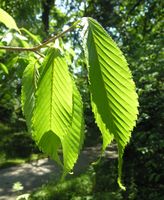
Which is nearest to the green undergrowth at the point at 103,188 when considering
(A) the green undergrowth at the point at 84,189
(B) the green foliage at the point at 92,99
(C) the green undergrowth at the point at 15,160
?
(A) the green undergrowth at the point at 84,189

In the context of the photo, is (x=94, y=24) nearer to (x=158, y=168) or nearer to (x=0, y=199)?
(x=158, y=168)

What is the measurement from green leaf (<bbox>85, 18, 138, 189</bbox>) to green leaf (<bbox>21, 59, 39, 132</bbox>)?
181 mm

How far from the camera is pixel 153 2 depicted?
13.1 meters

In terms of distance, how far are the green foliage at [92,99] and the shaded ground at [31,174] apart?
22.7ft

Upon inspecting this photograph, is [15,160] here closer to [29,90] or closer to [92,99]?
[29,90]

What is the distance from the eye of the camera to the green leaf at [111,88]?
490 millimetres

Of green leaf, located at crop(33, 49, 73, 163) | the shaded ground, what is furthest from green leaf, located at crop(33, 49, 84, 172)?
the shaded ground

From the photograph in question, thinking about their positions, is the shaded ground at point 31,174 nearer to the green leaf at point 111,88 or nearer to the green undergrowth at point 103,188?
the green undergrowth at point 103,188

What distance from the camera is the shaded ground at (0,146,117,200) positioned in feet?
25.1

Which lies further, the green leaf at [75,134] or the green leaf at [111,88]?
the green leaf at [75,134]

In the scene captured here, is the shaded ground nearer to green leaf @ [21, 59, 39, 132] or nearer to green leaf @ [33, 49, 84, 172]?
green leaf @ [21, 59, 39, 132]

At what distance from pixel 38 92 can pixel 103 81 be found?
0.09 meters

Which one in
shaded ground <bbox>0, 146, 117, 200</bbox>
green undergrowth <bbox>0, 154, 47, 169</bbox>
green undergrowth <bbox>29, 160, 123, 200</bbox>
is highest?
green undergrowth <bbox>0, 154, 47, 169</bbox>

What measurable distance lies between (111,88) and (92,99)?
29 millimetres
